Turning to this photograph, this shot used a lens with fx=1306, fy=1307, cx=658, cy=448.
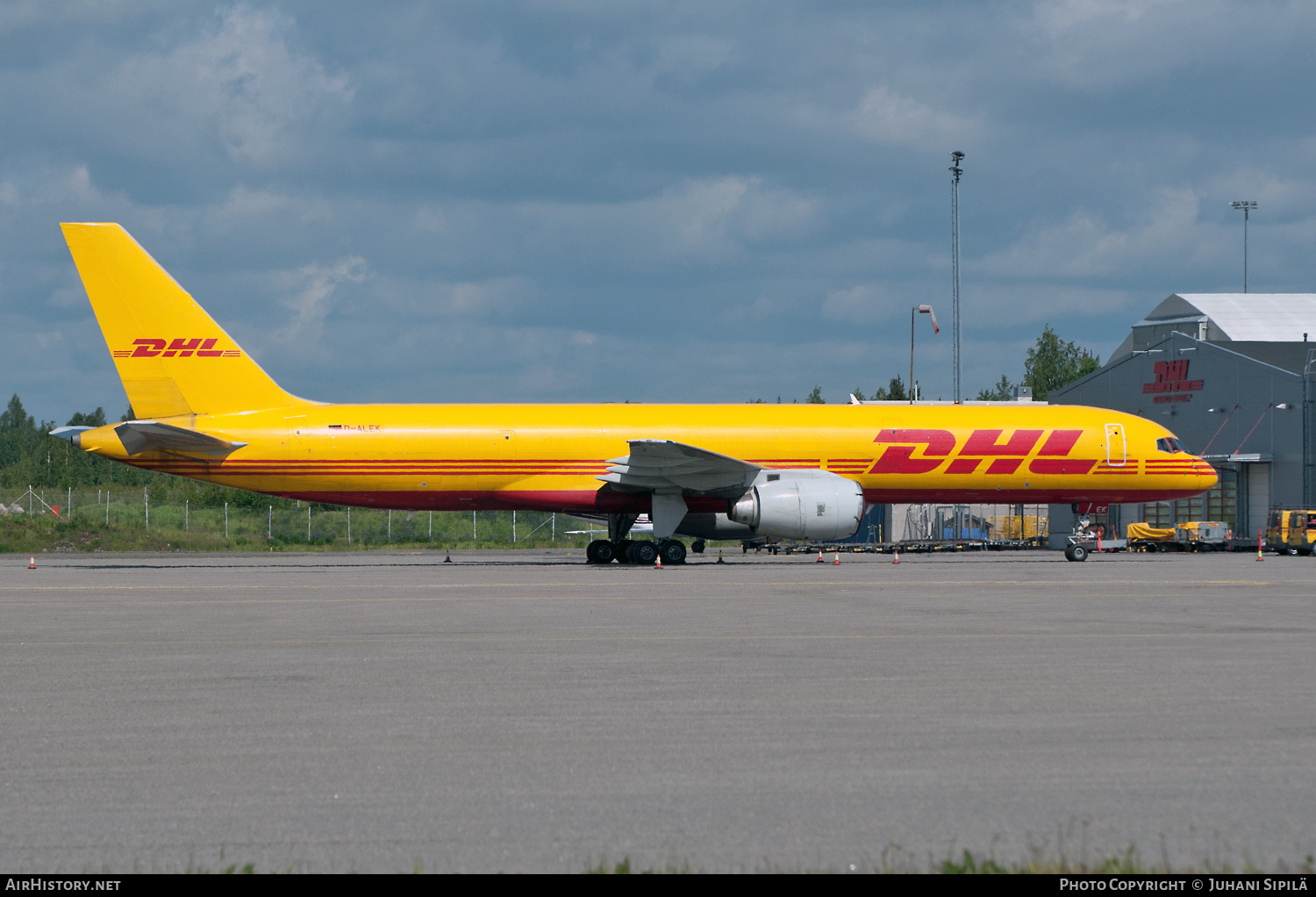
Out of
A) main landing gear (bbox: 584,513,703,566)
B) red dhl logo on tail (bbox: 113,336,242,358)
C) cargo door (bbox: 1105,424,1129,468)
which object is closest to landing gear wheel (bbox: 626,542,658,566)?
main landing gear (bbox: 584,513,703,566)

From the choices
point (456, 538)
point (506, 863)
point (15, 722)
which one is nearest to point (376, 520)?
point (456, 538)

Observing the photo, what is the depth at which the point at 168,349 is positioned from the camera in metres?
33.1

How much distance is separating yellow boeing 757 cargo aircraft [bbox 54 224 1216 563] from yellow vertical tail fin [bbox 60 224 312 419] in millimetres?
45

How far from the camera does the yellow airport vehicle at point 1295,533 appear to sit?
4444 cm

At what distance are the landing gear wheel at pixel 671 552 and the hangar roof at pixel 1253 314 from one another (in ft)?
163

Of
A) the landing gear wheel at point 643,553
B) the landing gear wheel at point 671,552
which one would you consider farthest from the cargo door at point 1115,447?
the landing gear wheel at point 643,553

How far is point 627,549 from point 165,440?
1204 centimetres

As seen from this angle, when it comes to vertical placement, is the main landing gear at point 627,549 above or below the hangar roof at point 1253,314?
below

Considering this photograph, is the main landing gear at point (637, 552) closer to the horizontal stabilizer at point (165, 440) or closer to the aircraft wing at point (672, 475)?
the aircraft wing at point (672, 475)

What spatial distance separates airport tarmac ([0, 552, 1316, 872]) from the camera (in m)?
6.12

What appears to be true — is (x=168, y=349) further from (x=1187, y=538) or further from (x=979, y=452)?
(x=1187, y=538)

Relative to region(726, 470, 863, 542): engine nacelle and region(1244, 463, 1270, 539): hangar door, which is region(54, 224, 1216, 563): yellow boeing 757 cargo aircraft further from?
region(1244, 463, 1270, 539): hangar door

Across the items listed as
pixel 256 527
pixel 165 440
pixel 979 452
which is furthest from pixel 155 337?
pixel 256 527

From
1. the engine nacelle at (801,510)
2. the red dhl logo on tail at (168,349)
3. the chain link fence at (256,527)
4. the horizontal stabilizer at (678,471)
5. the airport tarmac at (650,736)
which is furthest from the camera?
the chain link fence at (256,527)
